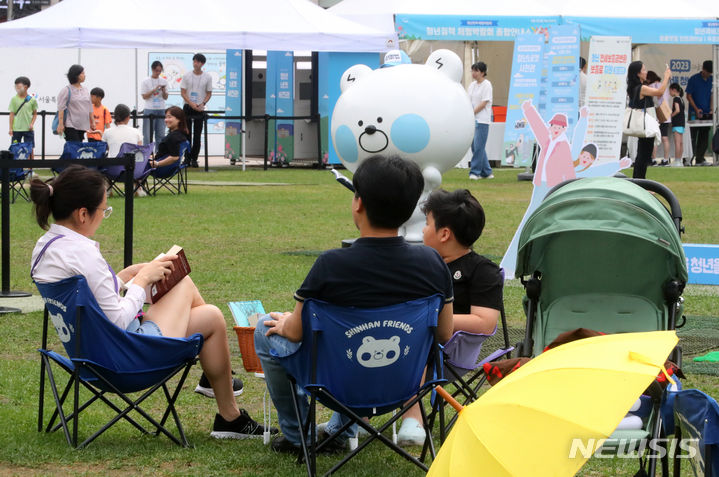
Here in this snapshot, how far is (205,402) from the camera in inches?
227

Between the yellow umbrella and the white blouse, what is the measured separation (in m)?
1.87

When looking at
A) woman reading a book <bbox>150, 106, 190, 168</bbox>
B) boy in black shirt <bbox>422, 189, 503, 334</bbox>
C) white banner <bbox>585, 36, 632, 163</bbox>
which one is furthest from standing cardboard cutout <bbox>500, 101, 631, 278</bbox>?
woman reading a book <bbox>150, 106, 190, 168</bbox>

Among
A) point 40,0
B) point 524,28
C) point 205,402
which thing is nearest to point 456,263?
point 205,402

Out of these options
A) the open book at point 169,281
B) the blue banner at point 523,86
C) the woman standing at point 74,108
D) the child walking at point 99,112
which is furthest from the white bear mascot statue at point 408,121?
the blue banner at point 523,86

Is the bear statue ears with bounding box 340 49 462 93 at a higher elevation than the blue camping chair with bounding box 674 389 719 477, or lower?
higher

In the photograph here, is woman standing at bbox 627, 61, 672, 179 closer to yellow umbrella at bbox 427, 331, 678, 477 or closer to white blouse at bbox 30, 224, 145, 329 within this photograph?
white blouse at bbox 30, 224, 145, 329

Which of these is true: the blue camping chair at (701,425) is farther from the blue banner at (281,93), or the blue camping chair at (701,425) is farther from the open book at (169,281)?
the blue banner at (281,93)

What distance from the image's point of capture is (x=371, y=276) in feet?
13.8

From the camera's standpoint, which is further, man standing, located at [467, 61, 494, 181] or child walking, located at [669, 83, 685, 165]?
child walking, located at [669, 83, 685, 165]

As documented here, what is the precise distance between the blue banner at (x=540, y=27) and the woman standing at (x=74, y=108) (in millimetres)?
6100

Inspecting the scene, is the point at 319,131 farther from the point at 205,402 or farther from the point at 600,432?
the point at 600,432

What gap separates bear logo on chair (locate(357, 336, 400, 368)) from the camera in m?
4.18

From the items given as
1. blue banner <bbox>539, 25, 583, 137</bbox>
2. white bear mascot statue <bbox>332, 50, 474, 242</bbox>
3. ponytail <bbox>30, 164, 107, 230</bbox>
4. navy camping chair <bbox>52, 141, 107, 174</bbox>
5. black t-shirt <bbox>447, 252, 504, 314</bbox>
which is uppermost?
blue banner <bbox>539, 25, 583, 137</bbox>

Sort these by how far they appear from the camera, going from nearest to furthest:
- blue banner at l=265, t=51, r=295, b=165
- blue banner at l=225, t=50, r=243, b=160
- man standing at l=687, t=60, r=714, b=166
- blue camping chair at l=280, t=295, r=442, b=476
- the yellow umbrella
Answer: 1. the yellow umbrella
2. blue camping chair at l=280, t=295, r=442, b=476
3. blue banner at l=265, t=51, r=295, b=165
4. blue banner at l=225, t=50, r=243, b=160
5. man standing at l=687, t=60, r=714, b=166
